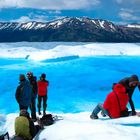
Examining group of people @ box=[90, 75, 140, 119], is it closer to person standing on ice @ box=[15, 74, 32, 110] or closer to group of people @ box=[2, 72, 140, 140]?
group of people @ box=[2, 72, 140, 140]

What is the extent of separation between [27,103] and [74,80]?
50.6 ft

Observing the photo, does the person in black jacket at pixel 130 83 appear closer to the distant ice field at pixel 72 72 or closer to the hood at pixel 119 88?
the hood at pixel 119 88

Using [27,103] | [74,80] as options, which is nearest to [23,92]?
[27,103]

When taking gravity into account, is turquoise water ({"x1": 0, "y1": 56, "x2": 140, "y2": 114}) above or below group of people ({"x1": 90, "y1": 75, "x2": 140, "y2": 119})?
below

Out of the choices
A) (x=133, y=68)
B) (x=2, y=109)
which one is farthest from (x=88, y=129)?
(x=133, y=68)

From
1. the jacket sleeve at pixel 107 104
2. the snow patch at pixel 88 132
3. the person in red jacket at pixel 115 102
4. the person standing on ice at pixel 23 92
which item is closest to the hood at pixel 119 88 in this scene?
the person in red jacket at pixel 115 102

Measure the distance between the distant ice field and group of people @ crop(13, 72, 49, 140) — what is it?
197 inches

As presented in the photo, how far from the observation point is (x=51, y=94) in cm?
2142

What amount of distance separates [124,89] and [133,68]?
74.3 ft

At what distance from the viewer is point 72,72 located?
29672mm

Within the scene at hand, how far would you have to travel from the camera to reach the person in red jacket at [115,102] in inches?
372

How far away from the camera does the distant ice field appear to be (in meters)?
19.4

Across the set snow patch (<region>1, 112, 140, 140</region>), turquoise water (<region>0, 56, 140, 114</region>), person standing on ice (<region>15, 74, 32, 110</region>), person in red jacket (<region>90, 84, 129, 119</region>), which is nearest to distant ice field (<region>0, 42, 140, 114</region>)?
turquoise water (<region>0, 56, 140, 114</region>)

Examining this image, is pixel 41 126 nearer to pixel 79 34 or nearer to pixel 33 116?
pixel 33 116
